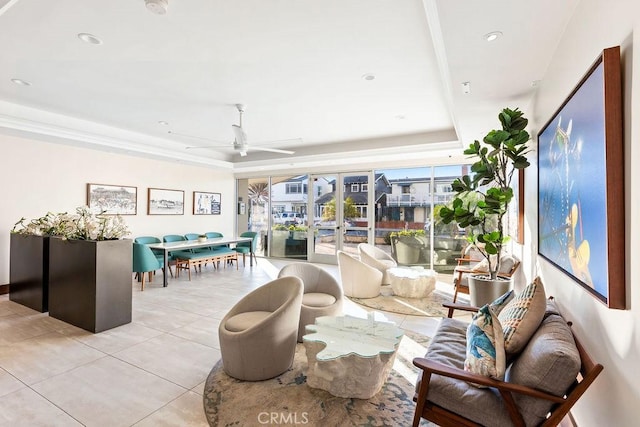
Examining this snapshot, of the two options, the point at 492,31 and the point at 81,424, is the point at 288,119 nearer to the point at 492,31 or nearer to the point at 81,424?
the point at 492,31

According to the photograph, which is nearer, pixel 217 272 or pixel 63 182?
pixel 63 182

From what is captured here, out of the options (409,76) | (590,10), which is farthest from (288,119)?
(590,10)

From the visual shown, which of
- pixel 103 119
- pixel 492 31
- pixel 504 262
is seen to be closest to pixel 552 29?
pixel 492 31

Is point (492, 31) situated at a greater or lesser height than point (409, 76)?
lesser

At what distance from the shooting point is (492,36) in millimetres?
2244

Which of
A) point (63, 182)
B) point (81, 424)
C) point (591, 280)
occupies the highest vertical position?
point (63, 182)

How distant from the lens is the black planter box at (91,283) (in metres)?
3.60

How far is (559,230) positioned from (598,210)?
71cm

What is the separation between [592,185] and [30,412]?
3.76m

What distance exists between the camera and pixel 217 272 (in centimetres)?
703

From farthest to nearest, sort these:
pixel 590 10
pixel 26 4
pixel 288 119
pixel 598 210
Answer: pixel 288 119
pixel 26 4
pixel 590 10
pixel 598 210

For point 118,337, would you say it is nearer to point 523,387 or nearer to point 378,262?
point 523,387

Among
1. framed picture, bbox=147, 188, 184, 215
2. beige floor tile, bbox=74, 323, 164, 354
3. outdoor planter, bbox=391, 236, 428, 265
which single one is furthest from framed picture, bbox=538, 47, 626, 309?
framed picture, bbox=147, 188, 184, 215

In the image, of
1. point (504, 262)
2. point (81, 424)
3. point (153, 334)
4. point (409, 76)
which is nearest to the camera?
point (81, 424)
